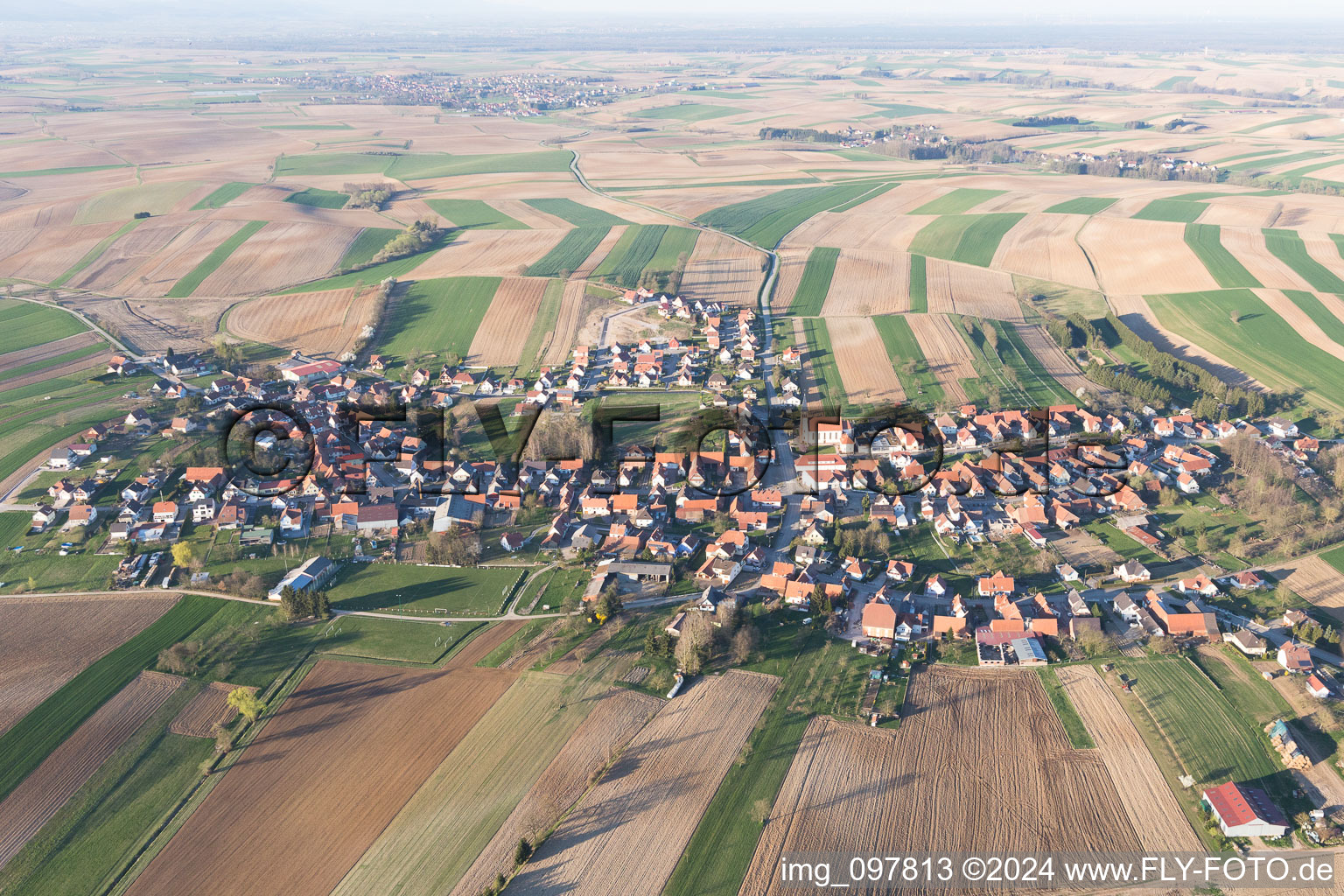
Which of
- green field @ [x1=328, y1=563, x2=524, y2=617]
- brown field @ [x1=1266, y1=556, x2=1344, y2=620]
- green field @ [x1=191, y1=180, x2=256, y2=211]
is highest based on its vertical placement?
green field @ [x1=191, y1=180, x2=256, y2=211]

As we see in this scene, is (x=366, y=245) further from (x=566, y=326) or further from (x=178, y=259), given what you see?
(x=566, y=326)

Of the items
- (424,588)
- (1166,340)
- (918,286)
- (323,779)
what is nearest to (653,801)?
(323,779)

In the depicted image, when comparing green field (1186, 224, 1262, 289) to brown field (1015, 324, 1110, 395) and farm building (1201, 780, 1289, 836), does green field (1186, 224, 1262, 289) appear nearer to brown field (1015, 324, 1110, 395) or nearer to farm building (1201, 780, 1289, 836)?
brown field (1015, 324, 1110, 395)

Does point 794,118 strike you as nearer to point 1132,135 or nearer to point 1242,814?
point 1132,135

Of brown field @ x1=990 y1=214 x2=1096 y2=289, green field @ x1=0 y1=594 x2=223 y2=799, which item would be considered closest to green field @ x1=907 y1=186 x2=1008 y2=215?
brown field @ x1=990 y1=214 x2=1096 y2=289

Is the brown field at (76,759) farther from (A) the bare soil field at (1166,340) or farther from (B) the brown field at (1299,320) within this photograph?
(B) the brown field at (1299,320)

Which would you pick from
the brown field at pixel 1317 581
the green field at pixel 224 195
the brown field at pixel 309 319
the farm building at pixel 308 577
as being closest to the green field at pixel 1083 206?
the brown field at pixel 1317 581

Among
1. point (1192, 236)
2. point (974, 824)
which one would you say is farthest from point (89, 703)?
point (1192, 236)
